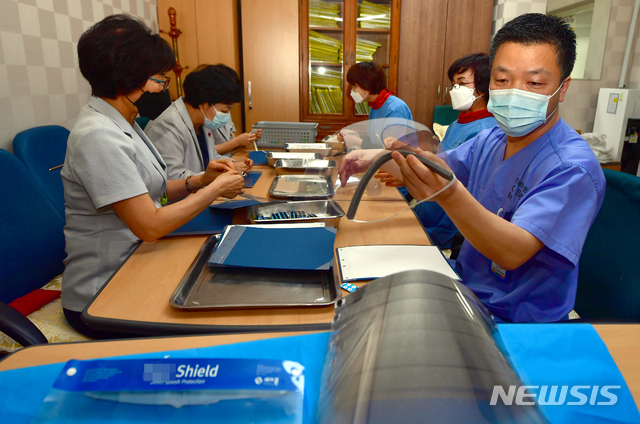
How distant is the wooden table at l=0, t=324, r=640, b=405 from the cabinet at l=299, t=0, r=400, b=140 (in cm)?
349

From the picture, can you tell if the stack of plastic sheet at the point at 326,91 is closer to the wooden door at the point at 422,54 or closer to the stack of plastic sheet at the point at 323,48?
the stack of plastic sheet at the point at 323,48

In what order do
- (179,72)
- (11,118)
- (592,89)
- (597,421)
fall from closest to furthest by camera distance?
(597,421)
(11,118)
(179,72)
(592,89)

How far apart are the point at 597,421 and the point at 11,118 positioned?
2.41 meters

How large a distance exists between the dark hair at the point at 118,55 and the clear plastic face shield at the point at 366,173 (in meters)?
0.68

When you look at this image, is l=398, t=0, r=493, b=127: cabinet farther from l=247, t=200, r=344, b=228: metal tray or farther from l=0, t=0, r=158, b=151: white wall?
l=247, t=200, r=344, b=228: metal tray

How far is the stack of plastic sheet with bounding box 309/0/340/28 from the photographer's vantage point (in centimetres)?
377

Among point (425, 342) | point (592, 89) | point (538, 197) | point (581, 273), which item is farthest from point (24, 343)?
point (592, 89)

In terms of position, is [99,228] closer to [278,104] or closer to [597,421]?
[597,421]

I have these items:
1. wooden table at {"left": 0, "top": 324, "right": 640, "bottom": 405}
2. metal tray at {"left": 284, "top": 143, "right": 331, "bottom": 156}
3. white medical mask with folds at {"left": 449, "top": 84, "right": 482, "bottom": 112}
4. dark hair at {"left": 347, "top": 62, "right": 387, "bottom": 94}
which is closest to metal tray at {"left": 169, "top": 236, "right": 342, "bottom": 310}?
wooden table at {"left": 0, "top": 324, "right": 640, "bottom": 405}

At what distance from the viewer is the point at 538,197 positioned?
0.91m

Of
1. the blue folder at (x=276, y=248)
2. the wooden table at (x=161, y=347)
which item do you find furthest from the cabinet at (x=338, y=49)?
the wooden table at (x=161, y=347)

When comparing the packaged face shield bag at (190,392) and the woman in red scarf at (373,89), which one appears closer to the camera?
the packaged face shield bag at (190,392)

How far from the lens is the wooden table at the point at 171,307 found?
2.48ft

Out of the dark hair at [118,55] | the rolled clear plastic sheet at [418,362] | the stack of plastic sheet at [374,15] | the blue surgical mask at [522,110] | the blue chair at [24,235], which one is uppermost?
the stack of plastic sheet at [374,15]
